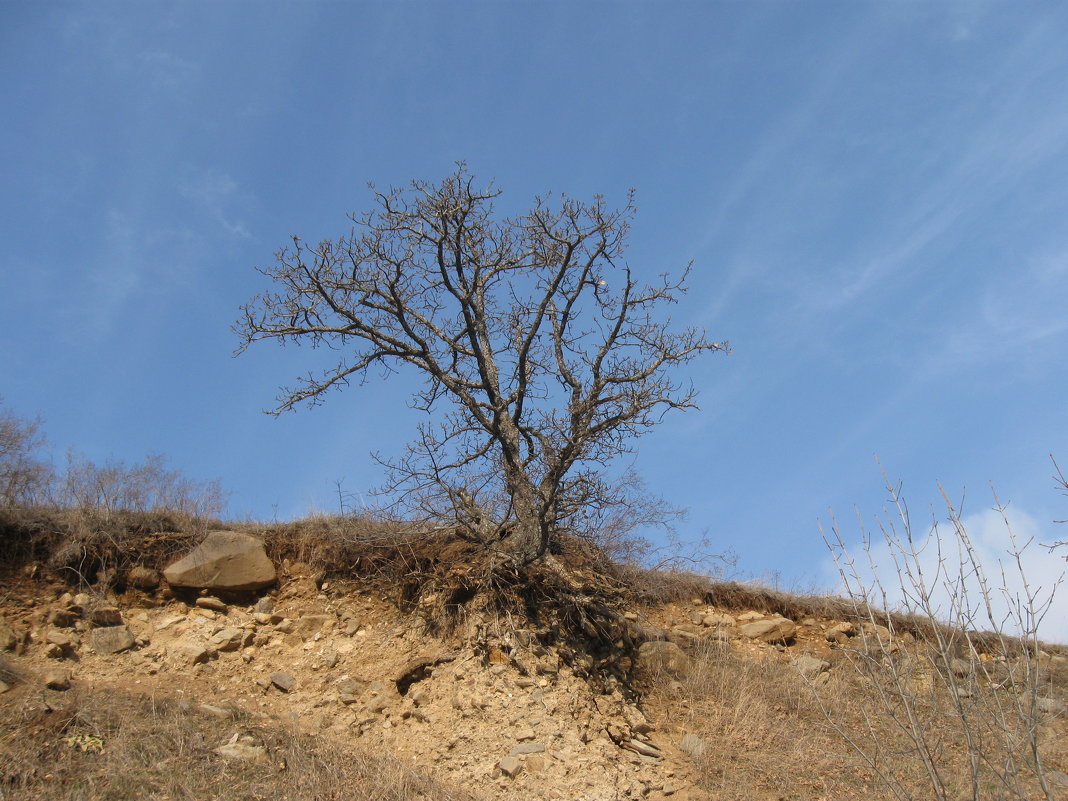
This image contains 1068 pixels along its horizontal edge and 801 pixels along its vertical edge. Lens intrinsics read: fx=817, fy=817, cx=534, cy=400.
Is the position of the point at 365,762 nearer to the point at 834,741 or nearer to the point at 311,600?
the point at 311,600

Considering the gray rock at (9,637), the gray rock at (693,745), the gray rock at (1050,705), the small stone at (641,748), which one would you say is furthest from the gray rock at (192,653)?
the gray rock at (1050,705)

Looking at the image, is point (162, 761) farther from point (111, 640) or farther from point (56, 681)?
point (111, 640)

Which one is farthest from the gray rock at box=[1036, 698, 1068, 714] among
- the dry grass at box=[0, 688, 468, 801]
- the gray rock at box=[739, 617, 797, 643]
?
the dry grass at box=[0, 688, 468, 801]

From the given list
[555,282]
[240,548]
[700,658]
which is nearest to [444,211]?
[555,282]

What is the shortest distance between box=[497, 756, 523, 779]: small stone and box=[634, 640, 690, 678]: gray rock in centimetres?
251

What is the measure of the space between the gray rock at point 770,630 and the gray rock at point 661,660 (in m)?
2.13

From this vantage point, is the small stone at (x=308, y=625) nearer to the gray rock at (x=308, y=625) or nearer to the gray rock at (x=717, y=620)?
the gray rock at (x=308, y=625)

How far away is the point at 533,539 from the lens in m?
9.39

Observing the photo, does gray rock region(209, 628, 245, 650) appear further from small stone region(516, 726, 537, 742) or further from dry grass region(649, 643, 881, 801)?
dry grass region(649, 643, 881, 801)

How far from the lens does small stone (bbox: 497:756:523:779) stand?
768 cm

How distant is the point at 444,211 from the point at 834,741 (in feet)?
24.8

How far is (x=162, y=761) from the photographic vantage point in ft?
22.7

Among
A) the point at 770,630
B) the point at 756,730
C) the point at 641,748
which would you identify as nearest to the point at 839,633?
the point at 770,630

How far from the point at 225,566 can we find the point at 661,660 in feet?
17.8
